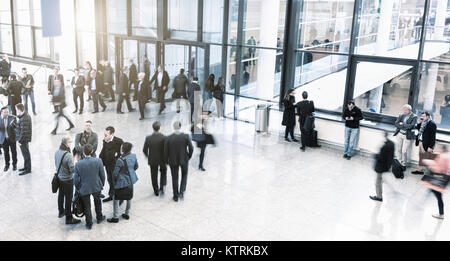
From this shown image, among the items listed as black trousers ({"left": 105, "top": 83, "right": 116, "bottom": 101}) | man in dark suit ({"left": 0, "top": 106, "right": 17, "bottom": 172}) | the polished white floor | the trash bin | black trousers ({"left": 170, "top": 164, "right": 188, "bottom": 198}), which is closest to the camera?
the polished white floor

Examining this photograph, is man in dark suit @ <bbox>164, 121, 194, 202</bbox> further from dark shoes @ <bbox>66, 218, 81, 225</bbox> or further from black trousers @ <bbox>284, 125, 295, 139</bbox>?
black trousers @ <bbox>284, 125, 295, 139</bbox>

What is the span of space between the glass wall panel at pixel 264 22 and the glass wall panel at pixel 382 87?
114 inches

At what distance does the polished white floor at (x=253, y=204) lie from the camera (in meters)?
7.09

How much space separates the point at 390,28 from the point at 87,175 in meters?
9.04

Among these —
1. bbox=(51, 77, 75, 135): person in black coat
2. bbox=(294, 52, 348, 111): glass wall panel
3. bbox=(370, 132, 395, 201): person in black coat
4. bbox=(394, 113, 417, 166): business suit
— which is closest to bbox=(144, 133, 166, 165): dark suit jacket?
bbox=(370, 132, 395, 201): person in black coat

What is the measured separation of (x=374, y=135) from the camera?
11.2m

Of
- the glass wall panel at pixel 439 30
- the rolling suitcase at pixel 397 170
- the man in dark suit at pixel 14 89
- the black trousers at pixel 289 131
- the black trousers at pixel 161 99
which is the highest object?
the glass wall panel at pixel 439 30

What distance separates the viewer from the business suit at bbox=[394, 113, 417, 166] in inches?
399

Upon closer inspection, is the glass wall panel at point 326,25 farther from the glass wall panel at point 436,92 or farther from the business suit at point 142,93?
the business suit at point 142,93

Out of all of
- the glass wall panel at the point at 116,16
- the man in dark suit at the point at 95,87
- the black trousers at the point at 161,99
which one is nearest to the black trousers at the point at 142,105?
the black trousers at the point at 161,99

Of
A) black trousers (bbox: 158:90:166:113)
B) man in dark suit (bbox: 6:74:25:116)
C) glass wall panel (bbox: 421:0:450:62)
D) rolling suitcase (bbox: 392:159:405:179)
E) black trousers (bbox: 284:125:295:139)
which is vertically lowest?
rolling suitcase (bbox: 392:159:405:179)

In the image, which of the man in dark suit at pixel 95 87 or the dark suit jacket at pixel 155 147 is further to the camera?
the man in dark suit at pixel 95 87

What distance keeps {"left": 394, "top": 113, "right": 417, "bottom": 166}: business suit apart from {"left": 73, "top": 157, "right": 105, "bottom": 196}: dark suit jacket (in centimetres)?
732

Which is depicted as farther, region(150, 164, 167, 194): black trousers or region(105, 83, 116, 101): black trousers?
region(105, 83, 116, 101): black trousers
